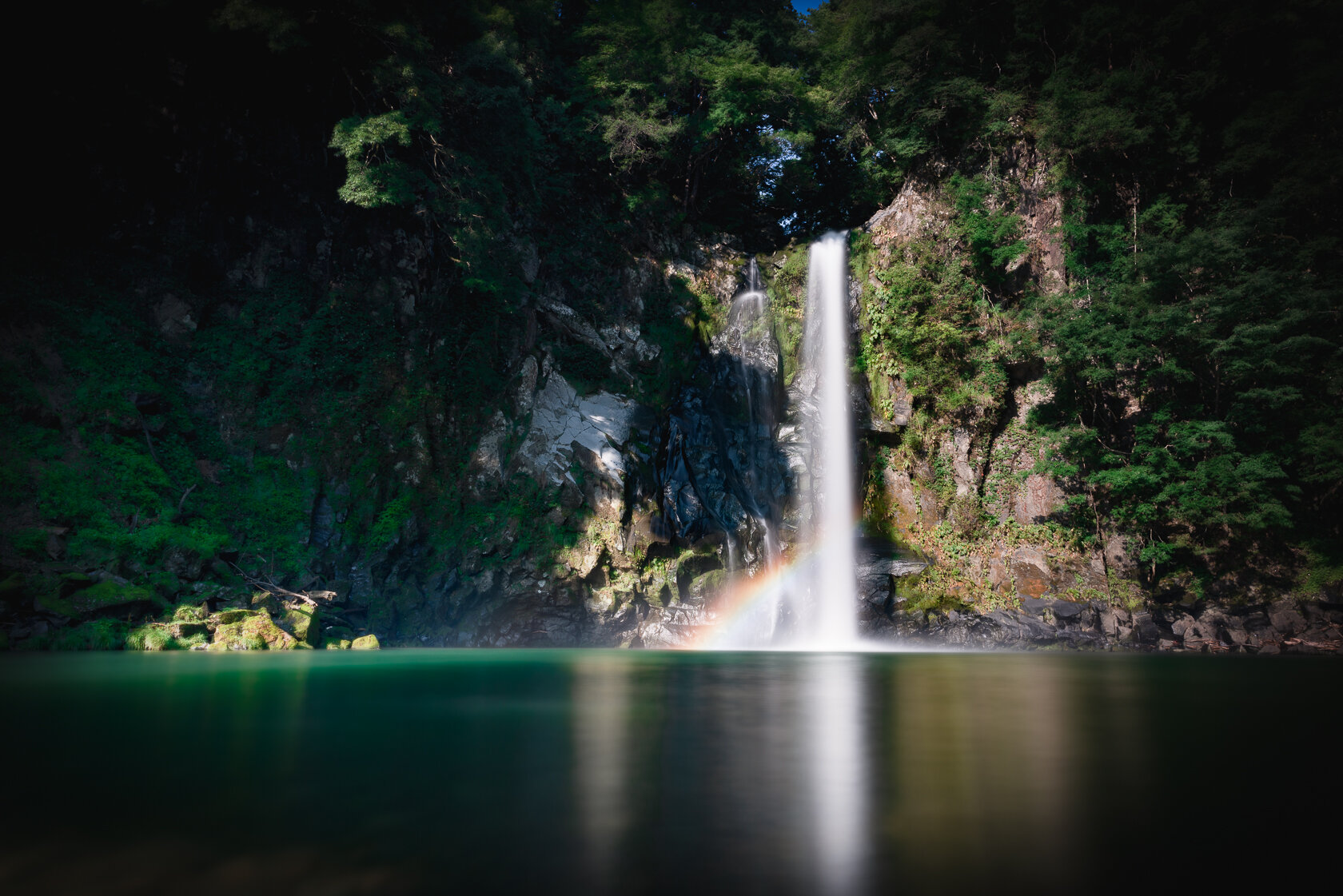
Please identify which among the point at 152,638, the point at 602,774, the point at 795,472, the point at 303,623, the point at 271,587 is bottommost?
the point at 152,638

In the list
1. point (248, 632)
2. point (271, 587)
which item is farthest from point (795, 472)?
point (248, 632)

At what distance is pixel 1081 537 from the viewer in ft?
57.8

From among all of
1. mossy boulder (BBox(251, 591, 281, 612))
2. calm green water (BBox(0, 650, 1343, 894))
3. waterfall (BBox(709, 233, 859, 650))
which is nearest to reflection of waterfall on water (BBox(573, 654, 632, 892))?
calm green water (BBox(0, 650, 1343, 894))

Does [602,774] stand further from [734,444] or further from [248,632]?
[734,444]

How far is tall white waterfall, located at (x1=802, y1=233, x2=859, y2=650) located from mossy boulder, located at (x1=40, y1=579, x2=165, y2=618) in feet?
43.7

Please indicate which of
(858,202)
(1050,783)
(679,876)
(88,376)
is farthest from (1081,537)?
(88,376)

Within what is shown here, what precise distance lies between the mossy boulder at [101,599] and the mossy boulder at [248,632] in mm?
1200

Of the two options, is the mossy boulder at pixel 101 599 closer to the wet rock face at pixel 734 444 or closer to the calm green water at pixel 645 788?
the calm green water at pixel 645 788

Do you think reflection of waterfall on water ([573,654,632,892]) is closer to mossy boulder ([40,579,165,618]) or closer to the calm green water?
the calm green water

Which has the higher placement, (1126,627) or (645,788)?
(645,788)

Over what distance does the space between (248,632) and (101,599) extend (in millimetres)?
2393

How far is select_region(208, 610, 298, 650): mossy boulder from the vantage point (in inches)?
529

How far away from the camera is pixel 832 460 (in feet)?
66.1

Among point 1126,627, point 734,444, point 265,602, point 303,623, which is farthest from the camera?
point 734,444
